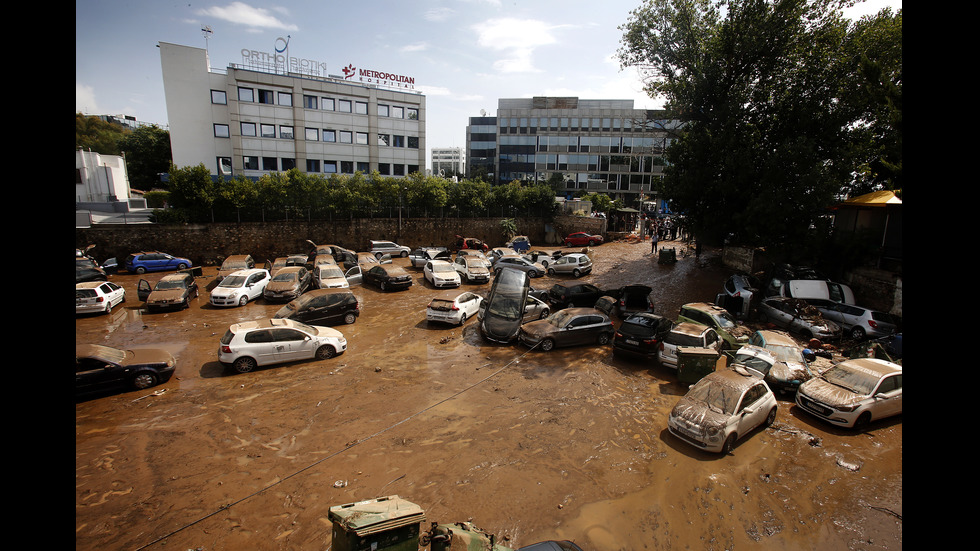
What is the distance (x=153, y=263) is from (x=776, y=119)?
36669 millimetres

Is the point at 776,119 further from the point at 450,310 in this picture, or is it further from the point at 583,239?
the point at 450,310

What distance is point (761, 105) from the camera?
23.8m

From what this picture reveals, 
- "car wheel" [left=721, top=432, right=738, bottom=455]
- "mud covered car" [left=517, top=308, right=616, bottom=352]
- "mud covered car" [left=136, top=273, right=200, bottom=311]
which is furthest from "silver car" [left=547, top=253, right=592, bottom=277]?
"mud covered car" [left=136, top=273, right=200, bottom=311]

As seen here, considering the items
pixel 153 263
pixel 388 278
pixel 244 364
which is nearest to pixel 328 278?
pixel 388 278

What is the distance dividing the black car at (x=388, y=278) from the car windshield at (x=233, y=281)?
6.28 m

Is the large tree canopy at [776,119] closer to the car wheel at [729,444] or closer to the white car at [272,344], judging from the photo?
the car wheel at [729,444]

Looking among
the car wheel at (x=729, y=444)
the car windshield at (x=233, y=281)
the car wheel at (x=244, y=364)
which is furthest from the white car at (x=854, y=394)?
the car windshield at (x=233, y=281)

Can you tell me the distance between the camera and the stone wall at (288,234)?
28.5 meters

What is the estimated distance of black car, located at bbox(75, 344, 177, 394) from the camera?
36.9 ft

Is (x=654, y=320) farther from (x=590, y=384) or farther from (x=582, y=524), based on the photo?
(x=582, y=524)

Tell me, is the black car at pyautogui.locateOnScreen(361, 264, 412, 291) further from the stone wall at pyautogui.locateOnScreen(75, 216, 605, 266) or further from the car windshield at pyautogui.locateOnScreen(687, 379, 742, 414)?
the car windshield at pyautogui.locateOnScreen(687, 379, 742, 414)

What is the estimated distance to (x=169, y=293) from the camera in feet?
63.1

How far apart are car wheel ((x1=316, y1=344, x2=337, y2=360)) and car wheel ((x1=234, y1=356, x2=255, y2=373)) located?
1922mm

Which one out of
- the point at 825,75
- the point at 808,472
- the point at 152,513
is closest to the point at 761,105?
the point at 825,75
